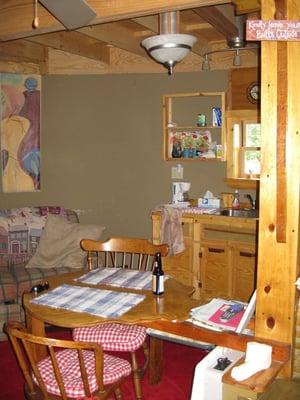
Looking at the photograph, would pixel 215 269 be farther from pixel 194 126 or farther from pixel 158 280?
pixel 158 280

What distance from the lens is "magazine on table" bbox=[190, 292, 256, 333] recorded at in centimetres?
207

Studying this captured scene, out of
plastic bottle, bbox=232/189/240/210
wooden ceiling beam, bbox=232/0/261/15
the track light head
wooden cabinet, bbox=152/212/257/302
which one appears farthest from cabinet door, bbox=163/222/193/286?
wooden ceiling beam, bbox=232/0/261/15

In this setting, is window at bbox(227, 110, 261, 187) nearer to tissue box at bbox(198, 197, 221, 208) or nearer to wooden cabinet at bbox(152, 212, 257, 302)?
tissue box at bbox(198, 197, 221, 208)

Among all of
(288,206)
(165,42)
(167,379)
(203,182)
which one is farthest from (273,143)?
(203,182)

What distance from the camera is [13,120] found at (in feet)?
16.9

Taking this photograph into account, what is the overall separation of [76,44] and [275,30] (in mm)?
3246

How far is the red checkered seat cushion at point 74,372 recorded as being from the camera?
2.11 metres

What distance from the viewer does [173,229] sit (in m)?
4.48

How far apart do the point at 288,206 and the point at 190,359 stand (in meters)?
1.86

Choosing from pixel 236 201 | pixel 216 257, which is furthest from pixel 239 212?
pixel 216 257

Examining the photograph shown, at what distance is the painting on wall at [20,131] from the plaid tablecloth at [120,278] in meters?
2.64

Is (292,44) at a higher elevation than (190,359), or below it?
higher

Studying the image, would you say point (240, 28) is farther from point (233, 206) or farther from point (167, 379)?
point (167, 379)

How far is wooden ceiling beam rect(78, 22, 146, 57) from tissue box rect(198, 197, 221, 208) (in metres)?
1.67
